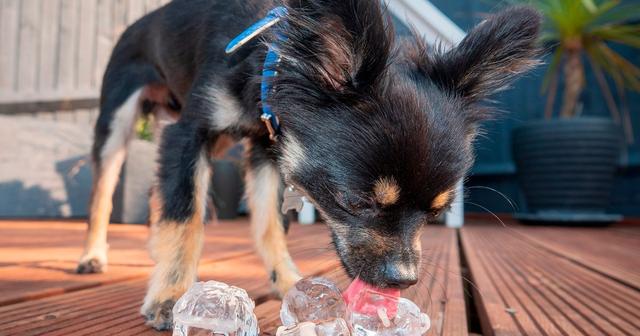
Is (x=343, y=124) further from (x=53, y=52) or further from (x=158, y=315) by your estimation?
(x=53, y=52)

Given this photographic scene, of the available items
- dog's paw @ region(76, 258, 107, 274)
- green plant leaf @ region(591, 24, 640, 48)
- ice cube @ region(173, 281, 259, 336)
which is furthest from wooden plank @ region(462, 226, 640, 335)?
green plant leaf @ region(591, 24, 640, 48)

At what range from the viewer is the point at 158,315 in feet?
4.46

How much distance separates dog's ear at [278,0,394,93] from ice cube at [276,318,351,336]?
714mm

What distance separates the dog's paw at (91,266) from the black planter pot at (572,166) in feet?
14.5

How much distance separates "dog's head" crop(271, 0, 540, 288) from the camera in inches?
56.6

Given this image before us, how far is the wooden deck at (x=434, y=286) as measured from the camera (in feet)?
4.24

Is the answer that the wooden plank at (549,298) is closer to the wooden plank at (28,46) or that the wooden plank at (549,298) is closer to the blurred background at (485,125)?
the blurred background at (485,125)

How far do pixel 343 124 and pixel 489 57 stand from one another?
1.66 feet

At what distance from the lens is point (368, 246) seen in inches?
58.9

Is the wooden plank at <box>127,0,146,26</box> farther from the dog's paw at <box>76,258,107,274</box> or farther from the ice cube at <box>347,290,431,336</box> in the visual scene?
the ice cube at <box>347,290,431,336</box>

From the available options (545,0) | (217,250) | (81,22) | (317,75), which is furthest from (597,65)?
(81,22)

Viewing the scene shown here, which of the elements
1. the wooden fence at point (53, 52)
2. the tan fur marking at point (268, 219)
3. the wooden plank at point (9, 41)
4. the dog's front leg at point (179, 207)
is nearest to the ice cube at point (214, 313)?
the dog's front leg at point (179, 207)

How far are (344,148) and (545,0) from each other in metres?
5.26

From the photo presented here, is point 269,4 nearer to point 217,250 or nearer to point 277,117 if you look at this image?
point 277,117
